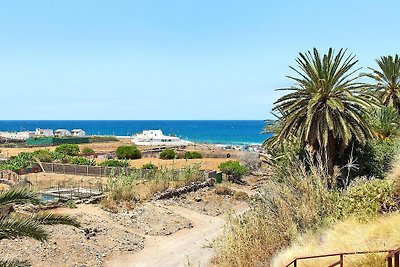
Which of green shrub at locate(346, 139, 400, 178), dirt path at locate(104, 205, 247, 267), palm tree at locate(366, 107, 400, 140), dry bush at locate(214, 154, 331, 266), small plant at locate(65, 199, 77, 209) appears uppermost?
palm tree at locate(366, 107, 400, 140)

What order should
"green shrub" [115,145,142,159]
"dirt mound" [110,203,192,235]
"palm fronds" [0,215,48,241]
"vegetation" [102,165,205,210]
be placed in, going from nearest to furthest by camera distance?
1. "palm fronds" [0,215,48,241]
2. "dirt mound" [110,203,192,235]
3. "vegetation" [102,165,205,210]
4. "green shrub" [115,145,142,159]

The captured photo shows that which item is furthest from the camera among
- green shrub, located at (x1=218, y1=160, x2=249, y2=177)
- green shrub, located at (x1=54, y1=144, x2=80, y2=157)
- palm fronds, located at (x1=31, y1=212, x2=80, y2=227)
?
green shrub, located at (x1=54, y1=144, x2=80, y2=157)

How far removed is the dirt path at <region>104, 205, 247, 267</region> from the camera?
59.1ft

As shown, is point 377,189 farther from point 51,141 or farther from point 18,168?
point 51,141

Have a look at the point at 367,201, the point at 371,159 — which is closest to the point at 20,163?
the point at 371,159

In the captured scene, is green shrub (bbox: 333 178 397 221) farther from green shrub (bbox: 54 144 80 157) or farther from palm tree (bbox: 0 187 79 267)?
green shrub (bbox: 54 144 80 157)

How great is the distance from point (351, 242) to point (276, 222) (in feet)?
9.80

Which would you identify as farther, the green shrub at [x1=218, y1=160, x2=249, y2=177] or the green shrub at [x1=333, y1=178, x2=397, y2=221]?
the green shrub at [x1=218, y1=160, x2=249, y2=177]

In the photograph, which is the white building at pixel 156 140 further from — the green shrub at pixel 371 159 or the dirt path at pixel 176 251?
the green shrub at pixel 371 159

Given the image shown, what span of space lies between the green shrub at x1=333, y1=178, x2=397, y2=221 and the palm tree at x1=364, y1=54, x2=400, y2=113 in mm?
16060

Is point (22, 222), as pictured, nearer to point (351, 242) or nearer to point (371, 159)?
point (351, 242)

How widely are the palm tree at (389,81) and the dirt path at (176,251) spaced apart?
39.8ft

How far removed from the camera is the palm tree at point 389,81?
2640 centimetres

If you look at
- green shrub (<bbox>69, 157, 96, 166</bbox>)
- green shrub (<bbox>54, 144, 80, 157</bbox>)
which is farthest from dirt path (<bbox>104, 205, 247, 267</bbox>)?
green shrub (<bbox>54, 144, 80, 157</bbox>)
